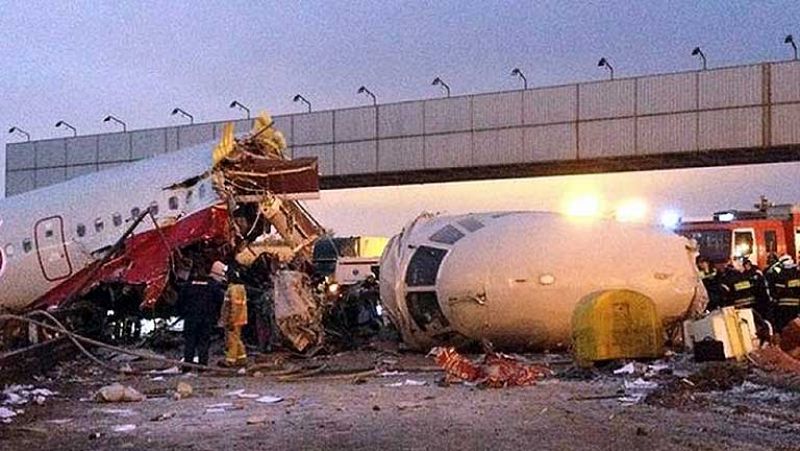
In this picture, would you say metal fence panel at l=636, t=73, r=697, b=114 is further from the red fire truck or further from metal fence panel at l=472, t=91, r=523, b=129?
metal fence panel at l=472, t=91, r=523, b=129

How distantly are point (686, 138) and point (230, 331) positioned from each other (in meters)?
19.3

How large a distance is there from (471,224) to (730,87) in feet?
52.8

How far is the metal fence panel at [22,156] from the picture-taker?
46.4 metres

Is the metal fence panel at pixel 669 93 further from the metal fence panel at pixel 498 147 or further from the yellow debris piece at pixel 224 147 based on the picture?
the yellow debris piece at pixel 224 147

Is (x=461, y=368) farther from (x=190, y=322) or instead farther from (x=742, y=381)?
(x=190, y=322)

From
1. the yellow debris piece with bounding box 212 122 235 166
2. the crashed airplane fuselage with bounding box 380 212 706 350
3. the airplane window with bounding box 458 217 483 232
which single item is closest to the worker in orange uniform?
the crashed airplane fuselage with bounding box 380 212 706 350

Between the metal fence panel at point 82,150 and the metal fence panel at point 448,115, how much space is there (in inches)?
605

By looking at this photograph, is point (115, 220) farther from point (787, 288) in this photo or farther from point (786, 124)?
point (786, 124)

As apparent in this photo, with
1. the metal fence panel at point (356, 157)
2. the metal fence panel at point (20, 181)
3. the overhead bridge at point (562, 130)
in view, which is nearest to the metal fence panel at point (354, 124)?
the overhead bridge at point (562, 130)

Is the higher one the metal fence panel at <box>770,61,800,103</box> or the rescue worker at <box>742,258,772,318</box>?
the metal fence panel at <box>770,61,800,103</box>

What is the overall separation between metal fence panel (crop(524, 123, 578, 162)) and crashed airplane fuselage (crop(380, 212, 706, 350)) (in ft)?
54.0

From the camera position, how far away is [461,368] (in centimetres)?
1316

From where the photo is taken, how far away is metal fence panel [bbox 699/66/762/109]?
30875 millimetres

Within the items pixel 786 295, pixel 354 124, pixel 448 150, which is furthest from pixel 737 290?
pixel 354 124
